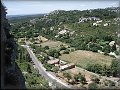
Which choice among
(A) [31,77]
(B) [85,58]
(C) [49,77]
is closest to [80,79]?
(C) [49,77]

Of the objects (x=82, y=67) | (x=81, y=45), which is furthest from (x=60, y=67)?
(x=81, y=45)

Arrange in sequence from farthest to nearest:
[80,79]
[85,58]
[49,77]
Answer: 1. [85,58]
2. [49,77]
3. [80,79]

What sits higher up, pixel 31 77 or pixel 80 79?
pixel 31 77

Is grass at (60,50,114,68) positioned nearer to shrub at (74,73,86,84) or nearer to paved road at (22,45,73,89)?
paved road at (22,45,73,89)

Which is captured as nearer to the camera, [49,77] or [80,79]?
[80,79]

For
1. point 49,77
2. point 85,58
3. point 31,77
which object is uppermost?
point 31,77

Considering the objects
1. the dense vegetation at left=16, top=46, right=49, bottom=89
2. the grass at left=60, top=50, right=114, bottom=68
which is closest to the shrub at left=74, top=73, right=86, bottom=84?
the dense vegetation at left=16, top=46, right=49, bottom=89

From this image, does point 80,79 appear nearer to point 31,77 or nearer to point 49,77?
point 49,77

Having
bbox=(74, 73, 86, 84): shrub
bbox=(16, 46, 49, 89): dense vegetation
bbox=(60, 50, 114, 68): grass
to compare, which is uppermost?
bbox=(16, 46, 49, 89): dense vegetation

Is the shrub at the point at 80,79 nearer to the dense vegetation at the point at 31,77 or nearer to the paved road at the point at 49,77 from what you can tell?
the paved road at the point at 49,77

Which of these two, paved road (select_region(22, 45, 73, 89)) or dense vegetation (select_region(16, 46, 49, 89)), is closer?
dense vegetation (select_region(16, 46, 49, 89))
